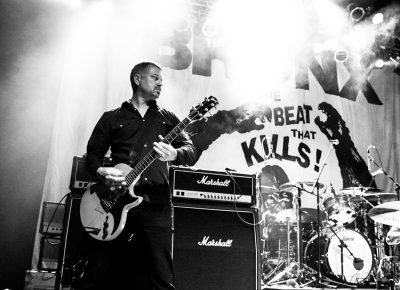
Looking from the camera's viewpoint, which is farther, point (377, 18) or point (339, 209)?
point (377, 18)

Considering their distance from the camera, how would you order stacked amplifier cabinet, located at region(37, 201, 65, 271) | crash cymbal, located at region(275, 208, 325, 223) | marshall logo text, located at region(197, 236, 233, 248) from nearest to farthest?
marshall logo text, located at region(197, 236, 233, 248), stacked amplifier cabinet, located at region(37, 201, 65, 271), crash cymbal, located at region(275, 208, 325, 223)

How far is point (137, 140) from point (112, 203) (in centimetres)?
49

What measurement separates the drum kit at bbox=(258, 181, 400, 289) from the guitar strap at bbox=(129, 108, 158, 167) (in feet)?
8.35

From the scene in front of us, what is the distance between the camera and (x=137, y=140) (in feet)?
9.63

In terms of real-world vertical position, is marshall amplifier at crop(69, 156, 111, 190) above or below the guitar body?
above

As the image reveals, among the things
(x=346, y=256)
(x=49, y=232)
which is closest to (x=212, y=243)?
(x=49, y=232)

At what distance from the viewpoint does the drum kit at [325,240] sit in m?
5.09

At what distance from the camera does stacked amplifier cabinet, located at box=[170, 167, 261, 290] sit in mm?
2975

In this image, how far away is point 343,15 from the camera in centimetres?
662

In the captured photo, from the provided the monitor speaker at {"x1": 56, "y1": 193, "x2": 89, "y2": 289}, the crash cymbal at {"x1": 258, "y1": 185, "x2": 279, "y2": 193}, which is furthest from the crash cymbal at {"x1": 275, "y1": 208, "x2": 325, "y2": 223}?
the monitor speaker at {"x1": 56, "y1": 193, "x2": 89, "y2": 289}

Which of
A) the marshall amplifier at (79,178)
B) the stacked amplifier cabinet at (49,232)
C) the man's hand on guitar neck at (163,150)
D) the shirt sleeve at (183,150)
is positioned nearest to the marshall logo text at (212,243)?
the shirt sleeve at (183,150)

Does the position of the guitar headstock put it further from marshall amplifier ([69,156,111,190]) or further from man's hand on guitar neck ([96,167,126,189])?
marshall amplifier ([69,156,111,190])

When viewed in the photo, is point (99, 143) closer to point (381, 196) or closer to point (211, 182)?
point (211, 182)

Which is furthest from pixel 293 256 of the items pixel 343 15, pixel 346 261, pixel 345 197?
pixel 343 15
